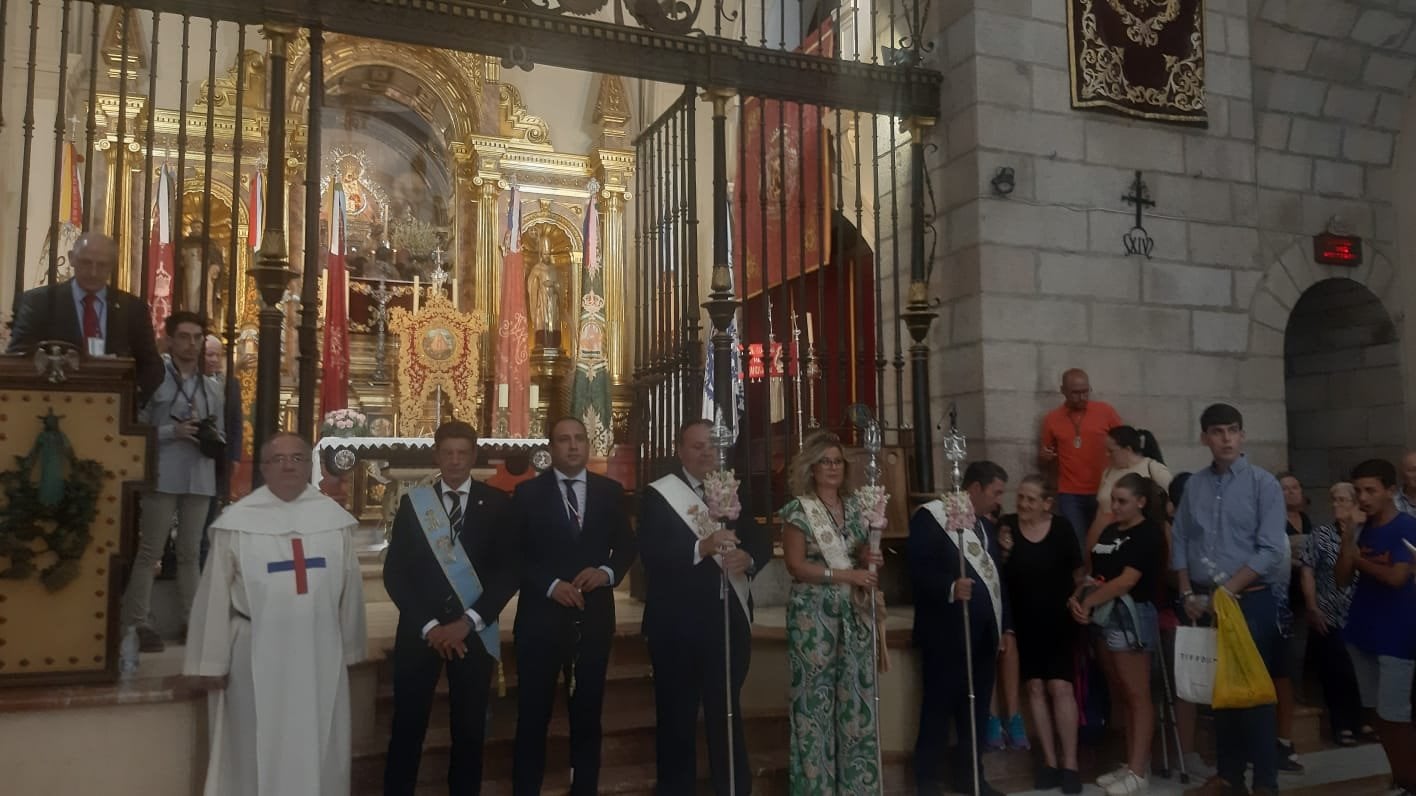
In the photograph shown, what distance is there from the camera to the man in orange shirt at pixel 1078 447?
19.3 feet

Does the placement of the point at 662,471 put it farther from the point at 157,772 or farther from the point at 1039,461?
the point at 157,772

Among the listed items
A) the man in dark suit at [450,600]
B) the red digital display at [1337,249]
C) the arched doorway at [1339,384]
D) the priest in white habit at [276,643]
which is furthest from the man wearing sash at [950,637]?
the arched doorway at [1339,384]

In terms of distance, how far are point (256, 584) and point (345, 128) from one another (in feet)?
32.3

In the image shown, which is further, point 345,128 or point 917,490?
point 345,128

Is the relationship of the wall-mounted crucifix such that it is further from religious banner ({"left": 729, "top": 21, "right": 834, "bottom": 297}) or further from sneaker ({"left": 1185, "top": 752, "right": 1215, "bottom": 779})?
sneaker ({"left": 1185, "top": 752, "right": 1215, "bottom": 779})

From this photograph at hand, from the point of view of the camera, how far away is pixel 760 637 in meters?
4.93

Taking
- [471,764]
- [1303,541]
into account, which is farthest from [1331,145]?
[471,764]

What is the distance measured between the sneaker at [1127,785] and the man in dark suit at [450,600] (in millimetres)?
2702

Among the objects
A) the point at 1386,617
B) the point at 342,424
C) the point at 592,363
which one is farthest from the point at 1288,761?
the point at 592,363

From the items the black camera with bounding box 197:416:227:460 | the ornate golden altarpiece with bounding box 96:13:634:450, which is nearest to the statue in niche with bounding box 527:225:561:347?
the ornate golden altarpiece with bounding box 96:13:634:450

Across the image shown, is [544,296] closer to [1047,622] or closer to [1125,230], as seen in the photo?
[1125,230]

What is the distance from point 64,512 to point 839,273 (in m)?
3.94

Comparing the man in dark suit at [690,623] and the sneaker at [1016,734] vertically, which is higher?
the man in dark suit at [690,623]

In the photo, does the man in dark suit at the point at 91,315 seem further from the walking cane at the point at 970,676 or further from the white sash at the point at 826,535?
the walking cane at the point at 970,676
